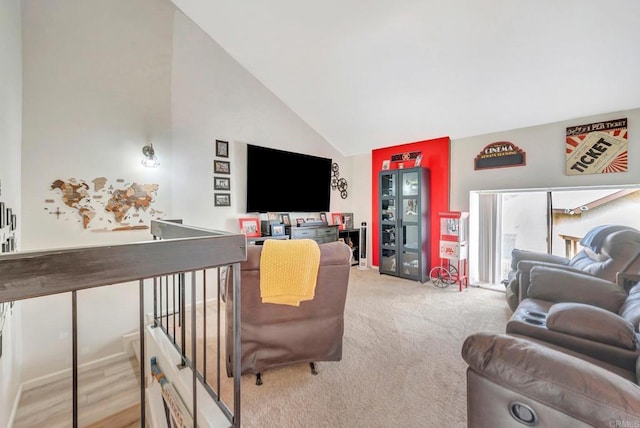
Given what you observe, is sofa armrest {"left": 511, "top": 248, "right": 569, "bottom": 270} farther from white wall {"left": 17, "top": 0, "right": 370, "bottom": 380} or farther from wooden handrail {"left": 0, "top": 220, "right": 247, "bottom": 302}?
white wall {"left": 17, "top": 0, "right": 370, "bottom": 380}

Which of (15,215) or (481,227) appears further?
(481,227)

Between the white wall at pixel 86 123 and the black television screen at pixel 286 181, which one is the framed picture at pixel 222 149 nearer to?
the black television screen at pixel 286 181

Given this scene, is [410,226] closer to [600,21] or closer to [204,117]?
[600,21]

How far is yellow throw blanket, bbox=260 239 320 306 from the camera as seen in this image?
5.42 ft

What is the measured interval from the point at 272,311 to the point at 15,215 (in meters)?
2.01

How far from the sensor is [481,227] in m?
4.00

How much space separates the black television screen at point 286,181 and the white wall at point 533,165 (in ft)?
7.08

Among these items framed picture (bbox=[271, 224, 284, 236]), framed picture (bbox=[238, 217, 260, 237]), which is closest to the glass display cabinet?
framed picture (bbox=[271, 224, 284, 236])

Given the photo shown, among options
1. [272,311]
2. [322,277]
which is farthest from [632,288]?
[272,311]

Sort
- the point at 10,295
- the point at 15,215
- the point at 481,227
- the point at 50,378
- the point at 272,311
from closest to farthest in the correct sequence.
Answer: the point at 10,295 < the point at 272,311 < the point at 15,215 < the point at 50,378 < the point at 481,227

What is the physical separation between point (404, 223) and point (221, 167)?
2.98 m

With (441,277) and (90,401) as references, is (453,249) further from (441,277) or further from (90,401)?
(90,401)

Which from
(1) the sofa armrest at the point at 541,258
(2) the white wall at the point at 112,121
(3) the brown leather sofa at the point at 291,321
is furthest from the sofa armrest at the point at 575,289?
(2) the white wall at the point at 112,121

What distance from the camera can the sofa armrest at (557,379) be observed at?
774 mm
